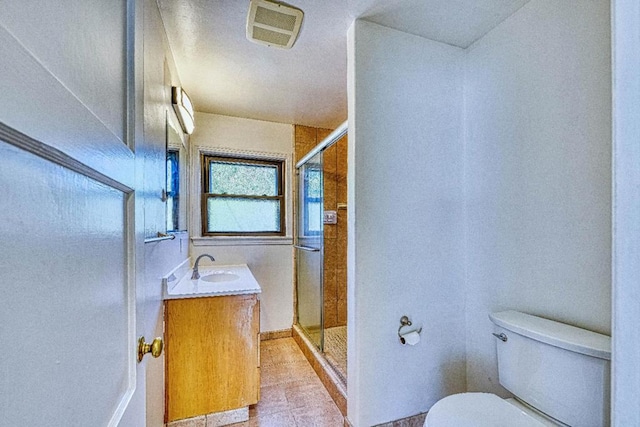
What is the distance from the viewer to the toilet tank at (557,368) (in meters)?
0.97

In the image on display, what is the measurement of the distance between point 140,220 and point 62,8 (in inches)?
19.5

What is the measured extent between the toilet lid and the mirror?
5.91ft

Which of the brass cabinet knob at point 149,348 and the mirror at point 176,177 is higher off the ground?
the mirror at point 176,177

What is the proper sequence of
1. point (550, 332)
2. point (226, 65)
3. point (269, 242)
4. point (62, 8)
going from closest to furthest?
1. point (62, 8)
2. point (550, 332)
3. point (226, 65)
4. point (269, 242)

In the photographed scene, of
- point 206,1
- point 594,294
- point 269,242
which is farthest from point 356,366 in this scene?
point 206,1

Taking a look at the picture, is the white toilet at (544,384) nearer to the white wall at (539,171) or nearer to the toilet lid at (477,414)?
the toilet lid at (477,414)

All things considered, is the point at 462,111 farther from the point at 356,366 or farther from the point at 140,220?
the point at 140,220

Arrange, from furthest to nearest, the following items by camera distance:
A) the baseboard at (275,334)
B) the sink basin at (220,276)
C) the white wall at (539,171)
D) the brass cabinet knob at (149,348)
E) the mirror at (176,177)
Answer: the baseboard at (275,334) < the sink basin at (220,276) < the mirror at (176,177) < the white wall at (539,171) < the brass cabinet knob at (149,348)

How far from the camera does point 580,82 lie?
46.7 inches

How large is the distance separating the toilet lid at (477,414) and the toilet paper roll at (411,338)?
331mm

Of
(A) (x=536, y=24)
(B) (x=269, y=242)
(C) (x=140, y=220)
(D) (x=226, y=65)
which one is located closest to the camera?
Result: (C) (x=140, y=220)

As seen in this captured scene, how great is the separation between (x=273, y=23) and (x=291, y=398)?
2.36 meters
